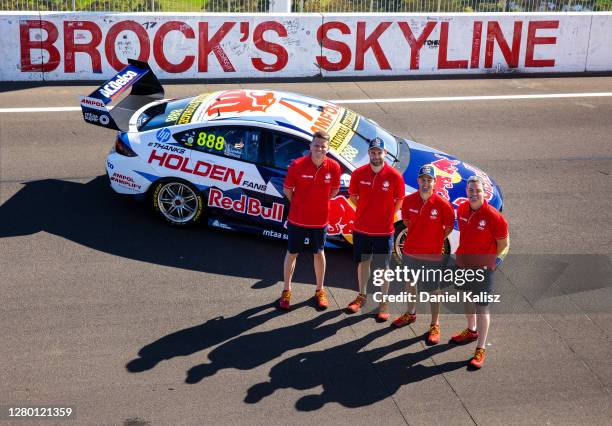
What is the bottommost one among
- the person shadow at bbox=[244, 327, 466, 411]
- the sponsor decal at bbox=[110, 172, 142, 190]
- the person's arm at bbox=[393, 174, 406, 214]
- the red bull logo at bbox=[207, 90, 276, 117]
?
the person shadow at bbox=[244, 327, 466, 411]

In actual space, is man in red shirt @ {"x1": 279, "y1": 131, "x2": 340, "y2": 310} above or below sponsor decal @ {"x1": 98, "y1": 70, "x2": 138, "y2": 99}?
below

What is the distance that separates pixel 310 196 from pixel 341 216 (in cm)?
116

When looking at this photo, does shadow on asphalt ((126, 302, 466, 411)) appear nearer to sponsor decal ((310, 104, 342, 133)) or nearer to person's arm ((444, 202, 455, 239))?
person's arm ((444, 202, 455, 239))

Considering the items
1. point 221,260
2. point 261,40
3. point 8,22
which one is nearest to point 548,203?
point 221,260

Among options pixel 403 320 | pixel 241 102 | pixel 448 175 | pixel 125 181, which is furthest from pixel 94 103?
pixel 403 320

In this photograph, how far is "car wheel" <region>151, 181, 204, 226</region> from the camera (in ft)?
32.3

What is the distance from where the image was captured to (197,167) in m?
9.76

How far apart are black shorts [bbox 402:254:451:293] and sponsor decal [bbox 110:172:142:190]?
388cm

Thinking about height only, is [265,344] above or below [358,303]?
below

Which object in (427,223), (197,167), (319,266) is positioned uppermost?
(427,223)

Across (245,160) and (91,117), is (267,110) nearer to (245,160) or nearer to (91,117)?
(245,160)

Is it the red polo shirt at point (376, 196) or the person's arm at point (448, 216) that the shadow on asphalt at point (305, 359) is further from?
the person's arm at point (448, 216)

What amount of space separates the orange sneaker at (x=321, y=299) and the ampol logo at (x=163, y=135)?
9.62ft

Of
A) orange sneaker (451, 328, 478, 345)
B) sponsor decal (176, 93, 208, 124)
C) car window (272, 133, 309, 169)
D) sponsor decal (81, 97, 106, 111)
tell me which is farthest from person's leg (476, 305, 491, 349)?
sponsor decal (81, 97, 106, 111)
